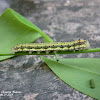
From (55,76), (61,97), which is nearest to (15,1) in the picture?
(55,76)

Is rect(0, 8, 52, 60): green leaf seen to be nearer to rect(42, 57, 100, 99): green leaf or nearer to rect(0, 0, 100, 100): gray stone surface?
rect(0, 0, 100, 100): gray stone surface

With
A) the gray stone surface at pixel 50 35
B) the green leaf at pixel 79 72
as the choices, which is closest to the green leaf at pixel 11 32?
the gray stone surface at pixel 50 35

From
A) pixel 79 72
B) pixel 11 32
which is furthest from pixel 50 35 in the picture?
pixel 79 72

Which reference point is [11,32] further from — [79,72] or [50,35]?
[79,72]

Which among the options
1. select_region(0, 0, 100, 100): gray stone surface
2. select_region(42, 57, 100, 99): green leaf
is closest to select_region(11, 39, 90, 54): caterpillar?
select_region(42, 57, 100, 99): green leaf

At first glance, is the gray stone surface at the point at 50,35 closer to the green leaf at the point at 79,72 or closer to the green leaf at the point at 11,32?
the green leaf at the point at 79,72

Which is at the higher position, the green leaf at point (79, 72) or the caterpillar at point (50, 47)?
the caterpillar at point (50, 47)

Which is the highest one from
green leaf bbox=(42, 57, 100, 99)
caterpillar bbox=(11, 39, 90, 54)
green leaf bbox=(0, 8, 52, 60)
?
green leaf bbox=(0, 8, 52, 60)
